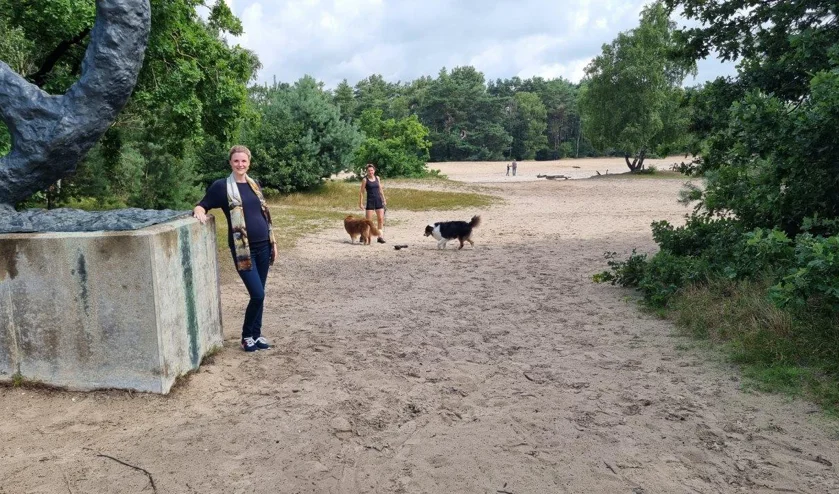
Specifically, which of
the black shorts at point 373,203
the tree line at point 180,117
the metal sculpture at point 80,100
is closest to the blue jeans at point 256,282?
the metal sculpture at point 80,100

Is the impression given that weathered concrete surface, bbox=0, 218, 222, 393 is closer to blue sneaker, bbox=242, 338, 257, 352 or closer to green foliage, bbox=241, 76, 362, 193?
blue sneaker, bbox=242, 338, 257, 352

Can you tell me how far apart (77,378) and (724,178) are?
737 centimetres

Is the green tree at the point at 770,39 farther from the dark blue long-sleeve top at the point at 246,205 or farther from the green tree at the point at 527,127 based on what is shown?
the green tree at the point at 527,127

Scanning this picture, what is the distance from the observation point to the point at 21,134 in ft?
16.6

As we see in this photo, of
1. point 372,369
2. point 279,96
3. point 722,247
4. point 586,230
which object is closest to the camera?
point 372,369

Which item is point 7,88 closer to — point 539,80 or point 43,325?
point 43,325

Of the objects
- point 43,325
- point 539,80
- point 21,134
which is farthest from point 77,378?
point 539,80

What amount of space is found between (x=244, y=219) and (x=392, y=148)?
37076mm

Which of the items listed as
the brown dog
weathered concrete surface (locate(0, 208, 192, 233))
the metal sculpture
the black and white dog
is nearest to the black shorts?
the brown dog

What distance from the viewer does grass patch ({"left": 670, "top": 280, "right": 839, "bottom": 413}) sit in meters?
4.72

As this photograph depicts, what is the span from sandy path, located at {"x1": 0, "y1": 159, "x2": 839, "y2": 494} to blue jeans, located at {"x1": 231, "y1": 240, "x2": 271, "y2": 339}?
29cm

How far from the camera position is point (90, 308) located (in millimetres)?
4543

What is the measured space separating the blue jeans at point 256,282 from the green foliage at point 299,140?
64.7ft

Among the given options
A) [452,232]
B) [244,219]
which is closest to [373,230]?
[452,232]
